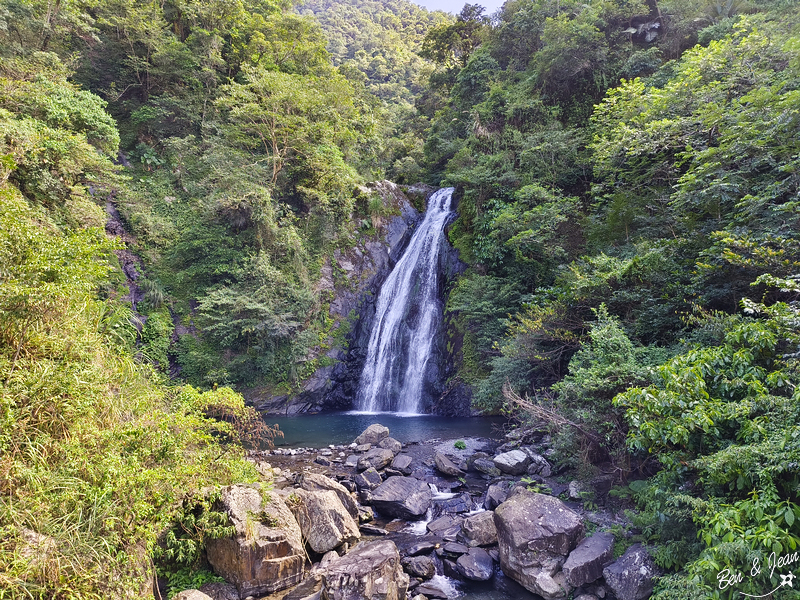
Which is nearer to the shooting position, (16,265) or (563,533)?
(16,265)

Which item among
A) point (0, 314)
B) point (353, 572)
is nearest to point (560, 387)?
point (353, 572)

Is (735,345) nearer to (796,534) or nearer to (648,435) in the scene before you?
(648,435)

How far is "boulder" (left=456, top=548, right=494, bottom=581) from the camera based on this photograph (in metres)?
5.28

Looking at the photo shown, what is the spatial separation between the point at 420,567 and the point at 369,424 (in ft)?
26.5

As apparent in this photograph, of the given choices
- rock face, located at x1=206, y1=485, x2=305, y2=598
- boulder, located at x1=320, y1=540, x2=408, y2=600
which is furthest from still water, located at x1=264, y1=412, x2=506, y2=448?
boulder, located at x1=320, y1=540, x2=408, y2=600

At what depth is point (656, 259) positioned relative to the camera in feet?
24.3

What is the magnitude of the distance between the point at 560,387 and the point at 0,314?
26.8ft

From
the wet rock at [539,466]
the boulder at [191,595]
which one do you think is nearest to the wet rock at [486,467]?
the wet rock at [539,466]

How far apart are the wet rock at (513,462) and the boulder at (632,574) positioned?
306 centimetres

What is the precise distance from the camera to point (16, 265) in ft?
15.1

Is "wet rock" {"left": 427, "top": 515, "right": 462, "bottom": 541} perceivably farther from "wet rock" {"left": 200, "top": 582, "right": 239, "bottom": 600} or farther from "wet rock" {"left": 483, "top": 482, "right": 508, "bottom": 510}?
"wet rock" {"left": 200, "top": 582, "right": 239, "bottom": 600}

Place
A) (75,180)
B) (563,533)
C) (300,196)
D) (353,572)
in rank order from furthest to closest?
(300,196), (75,180), (563,533), (353,572)

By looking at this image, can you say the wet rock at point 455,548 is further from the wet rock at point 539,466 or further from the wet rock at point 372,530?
the wet rock at point 539,466

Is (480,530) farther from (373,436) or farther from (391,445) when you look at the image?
(373,436)
